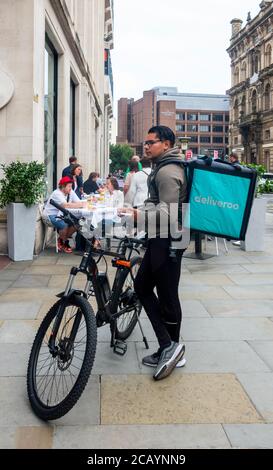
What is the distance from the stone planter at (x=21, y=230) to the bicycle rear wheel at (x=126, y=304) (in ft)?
15.7

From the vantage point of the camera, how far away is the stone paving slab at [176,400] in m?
3.46

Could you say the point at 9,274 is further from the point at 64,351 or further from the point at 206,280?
the point at 64,351

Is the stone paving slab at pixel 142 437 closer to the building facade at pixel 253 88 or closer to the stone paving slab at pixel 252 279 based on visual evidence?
the stone paving slab at pixel 252 279

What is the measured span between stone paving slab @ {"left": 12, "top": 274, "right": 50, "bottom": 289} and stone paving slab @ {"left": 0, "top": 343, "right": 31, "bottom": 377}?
2.56 m

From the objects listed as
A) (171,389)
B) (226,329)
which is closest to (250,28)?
(226,329)

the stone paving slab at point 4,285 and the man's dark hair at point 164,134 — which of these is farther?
the stone paving slab at point 4,285

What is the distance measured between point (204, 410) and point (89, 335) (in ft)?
3.06

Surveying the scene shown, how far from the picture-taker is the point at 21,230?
31.1 ft

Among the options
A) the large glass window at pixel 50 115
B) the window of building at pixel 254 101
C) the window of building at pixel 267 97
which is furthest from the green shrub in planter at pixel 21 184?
the window of building at pixel 254 101

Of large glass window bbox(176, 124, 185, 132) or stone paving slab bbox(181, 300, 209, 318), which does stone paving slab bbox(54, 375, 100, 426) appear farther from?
large glass window bbox(176, 124, 185, 132)

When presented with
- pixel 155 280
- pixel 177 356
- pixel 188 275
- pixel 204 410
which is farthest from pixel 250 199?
pixel 188 275

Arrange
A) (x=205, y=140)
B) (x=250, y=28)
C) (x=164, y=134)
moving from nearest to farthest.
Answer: (x=164, y=134) → (x=250, y=28) → (x=205, y=140)

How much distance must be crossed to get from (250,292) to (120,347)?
10.2 feet

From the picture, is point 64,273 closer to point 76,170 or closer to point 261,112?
point 76,170
